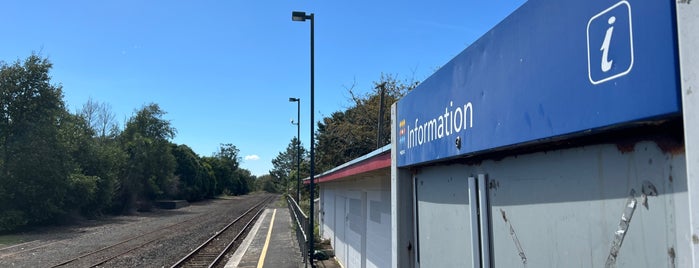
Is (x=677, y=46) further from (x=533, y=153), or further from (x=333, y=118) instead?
(x=333, y=118)

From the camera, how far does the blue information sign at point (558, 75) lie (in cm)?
157

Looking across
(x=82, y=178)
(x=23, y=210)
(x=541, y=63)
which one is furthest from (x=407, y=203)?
(x=82, y=178)

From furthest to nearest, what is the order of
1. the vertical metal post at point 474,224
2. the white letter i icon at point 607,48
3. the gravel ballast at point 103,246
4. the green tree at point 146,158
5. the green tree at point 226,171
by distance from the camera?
the green tree at point 226,171
the green tree at point 146,158
the gravel ballast at point 103,246
the vertical metal post at point 474,224
the white letter i icon at point 607,48

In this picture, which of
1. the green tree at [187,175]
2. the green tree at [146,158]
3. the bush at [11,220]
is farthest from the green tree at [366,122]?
the green tree at [187,175]

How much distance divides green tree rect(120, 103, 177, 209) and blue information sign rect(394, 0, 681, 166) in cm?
5649

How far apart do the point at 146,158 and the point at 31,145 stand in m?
25.7

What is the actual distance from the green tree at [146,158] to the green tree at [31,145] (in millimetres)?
19883

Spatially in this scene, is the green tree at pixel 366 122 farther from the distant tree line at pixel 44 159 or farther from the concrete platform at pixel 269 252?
the distant tree line at pixel 44 159

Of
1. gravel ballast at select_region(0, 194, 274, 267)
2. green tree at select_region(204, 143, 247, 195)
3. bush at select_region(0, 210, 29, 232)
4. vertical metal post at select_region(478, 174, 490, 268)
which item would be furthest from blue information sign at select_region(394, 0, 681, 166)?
green tree at select_region(204, 143, 247, 195)

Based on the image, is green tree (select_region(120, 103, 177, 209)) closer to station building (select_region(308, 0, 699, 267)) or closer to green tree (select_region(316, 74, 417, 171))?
green tree (select_region(316, 74, 417, 171))

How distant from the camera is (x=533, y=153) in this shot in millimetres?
2545

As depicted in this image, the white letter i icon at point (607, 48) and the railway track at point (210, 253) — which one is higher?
the white letter i icon at point (607, 48)

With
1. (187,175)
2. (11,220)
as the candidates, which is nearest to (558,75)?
(11,220)

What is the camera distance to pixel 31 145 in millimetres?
32531
